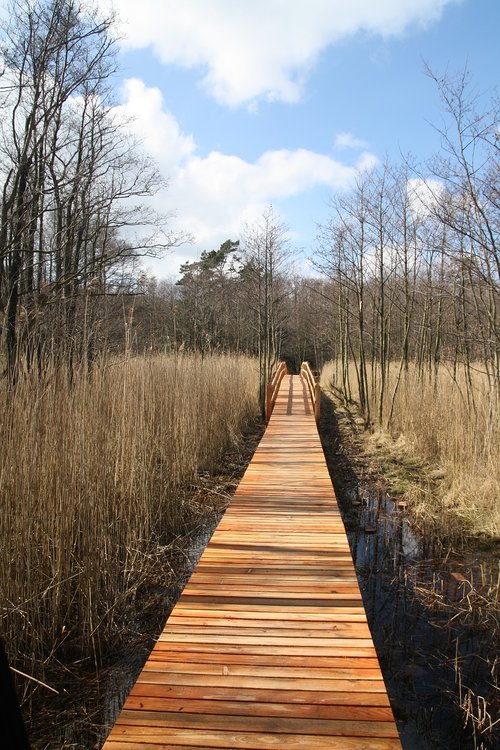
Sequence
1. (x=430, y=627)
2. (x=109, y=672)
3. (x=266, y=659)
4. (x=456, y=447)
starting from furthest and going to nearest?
(x=456, y=447) < (x=430, y=627) < (x=109, y=672) < (x=266, y=659)

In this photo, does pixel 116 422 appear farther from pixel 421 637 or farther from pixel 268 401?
pixel 268 401

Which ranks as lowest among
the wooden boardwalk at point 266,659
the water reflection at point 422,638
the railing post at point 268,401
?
the water reflection at point 422,638

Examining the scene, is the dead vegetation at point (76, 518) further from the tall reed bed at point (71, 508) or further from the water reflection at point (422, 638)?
the water reflection at point (422, 638)

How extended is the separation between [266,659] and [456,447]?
4.90 metres

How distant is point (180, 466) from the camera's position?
19.4 feet

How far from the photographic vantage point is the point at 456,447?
6297 mm

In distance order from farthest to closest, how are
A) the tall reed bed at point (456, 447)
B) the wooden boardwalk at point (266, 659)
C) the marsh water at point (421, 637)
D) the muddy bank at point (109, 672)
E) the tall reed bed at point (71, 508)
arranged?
the tall reed bed at point (456, 447)
the tall reed bed at point (71, 508)
the marsh water at point (421, 637)
the muddy bank at point (109, 672)
the wooden boardwalk at point (266, 659)

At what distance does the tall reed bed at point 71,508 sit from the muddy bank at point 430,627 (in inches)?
73.8

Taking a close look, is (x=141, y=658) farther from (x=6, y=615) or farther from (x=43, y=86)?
(x=43, y=86)

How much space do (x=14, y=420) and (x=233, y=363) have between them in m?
8.50

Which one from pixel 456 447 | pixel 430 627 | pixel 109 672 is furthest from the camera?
pixel 456 447

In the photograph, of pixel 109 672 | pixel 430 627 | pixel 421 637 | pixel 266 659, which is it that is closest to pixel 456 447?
pixel 430 627

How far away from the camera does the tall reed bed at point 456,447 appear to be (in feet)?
17.3

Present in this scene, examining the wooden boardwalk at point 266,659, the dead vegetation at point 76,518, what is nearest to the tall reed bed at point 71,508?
the dead vegetation at point 76,518
